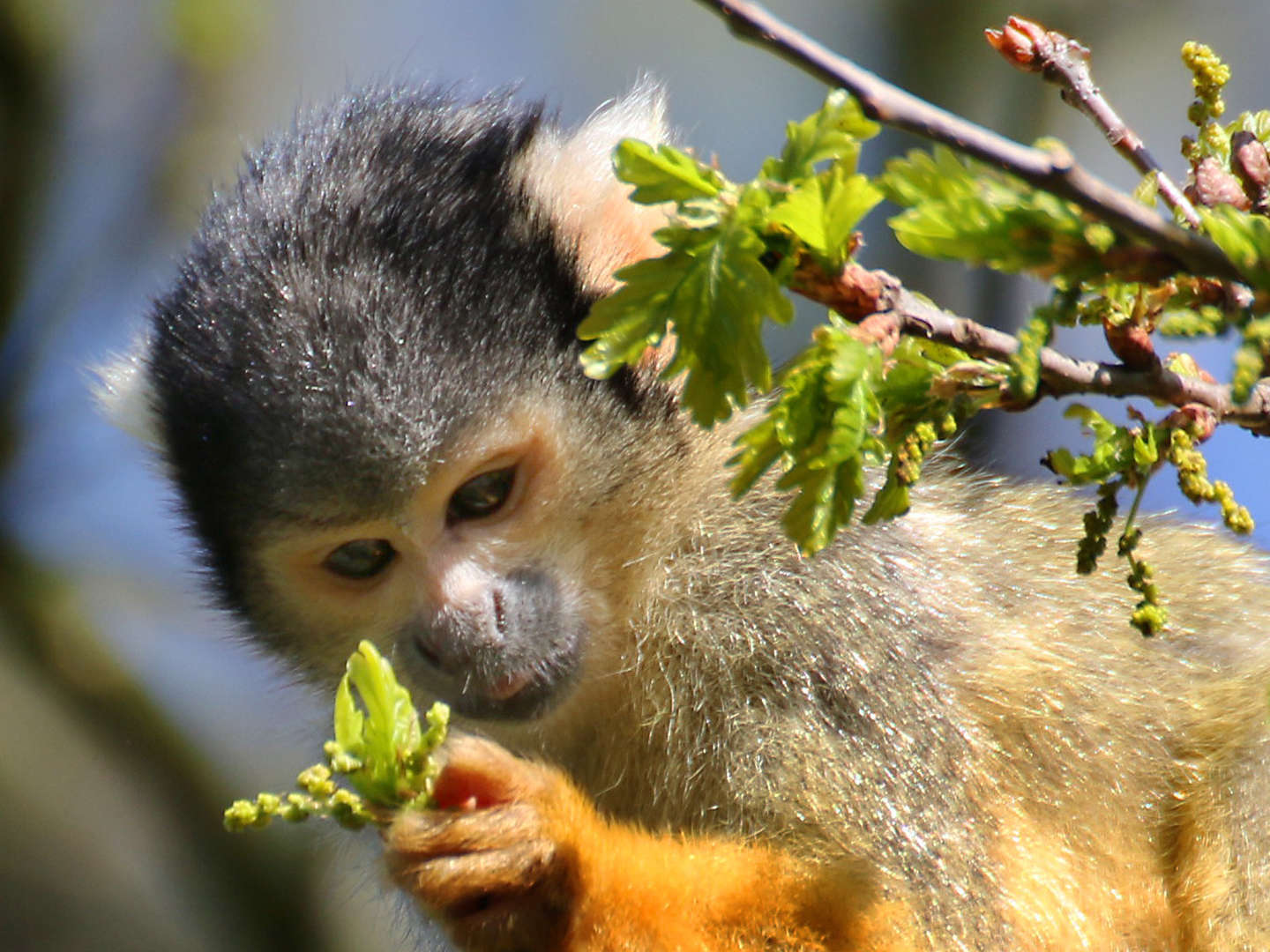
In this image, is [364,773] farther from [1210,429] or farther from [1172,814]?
[1172,814]

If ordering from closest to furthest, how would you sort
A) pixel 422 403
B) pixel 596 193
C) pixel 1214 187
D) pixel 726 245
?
pixel 726 245 → pixel 1214 187 → pixel 422 403 → pixel 596 193

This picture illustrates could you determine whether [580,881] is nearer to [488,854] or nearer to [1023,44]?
[488,854]

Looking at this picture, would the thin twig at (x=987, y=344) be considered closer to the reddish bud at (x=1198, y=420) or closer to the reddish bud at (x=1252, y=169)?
the reddish bud at (x=1198, y=420)

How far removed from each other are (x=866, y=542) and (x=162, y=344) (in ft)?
6.20

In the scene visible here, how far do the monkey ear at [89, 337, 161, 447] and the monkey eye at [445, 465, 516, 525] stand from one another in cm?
100

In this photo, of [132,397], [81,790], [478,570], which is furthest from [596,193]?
[81,790]

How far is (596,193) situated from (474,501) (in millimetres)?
902

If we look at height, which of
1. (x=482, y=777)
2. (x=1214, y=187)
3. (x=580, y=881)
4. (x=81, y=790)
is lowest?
(x=81, y=790)

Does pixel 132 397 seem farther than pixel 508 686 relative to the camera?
Yes

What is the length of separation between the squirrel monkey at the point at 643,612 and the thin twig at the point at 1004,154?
181cm

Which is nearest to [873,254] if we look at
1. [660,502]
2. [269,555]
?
[660,502]

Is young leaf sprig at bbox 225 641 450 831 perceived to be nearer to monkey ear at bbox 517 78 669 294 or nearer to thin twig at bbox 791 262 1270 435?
thin twig at bbox 791 262 1270 435

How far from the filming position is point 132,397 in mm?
3736

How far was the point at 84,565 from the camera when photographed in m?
7.98
